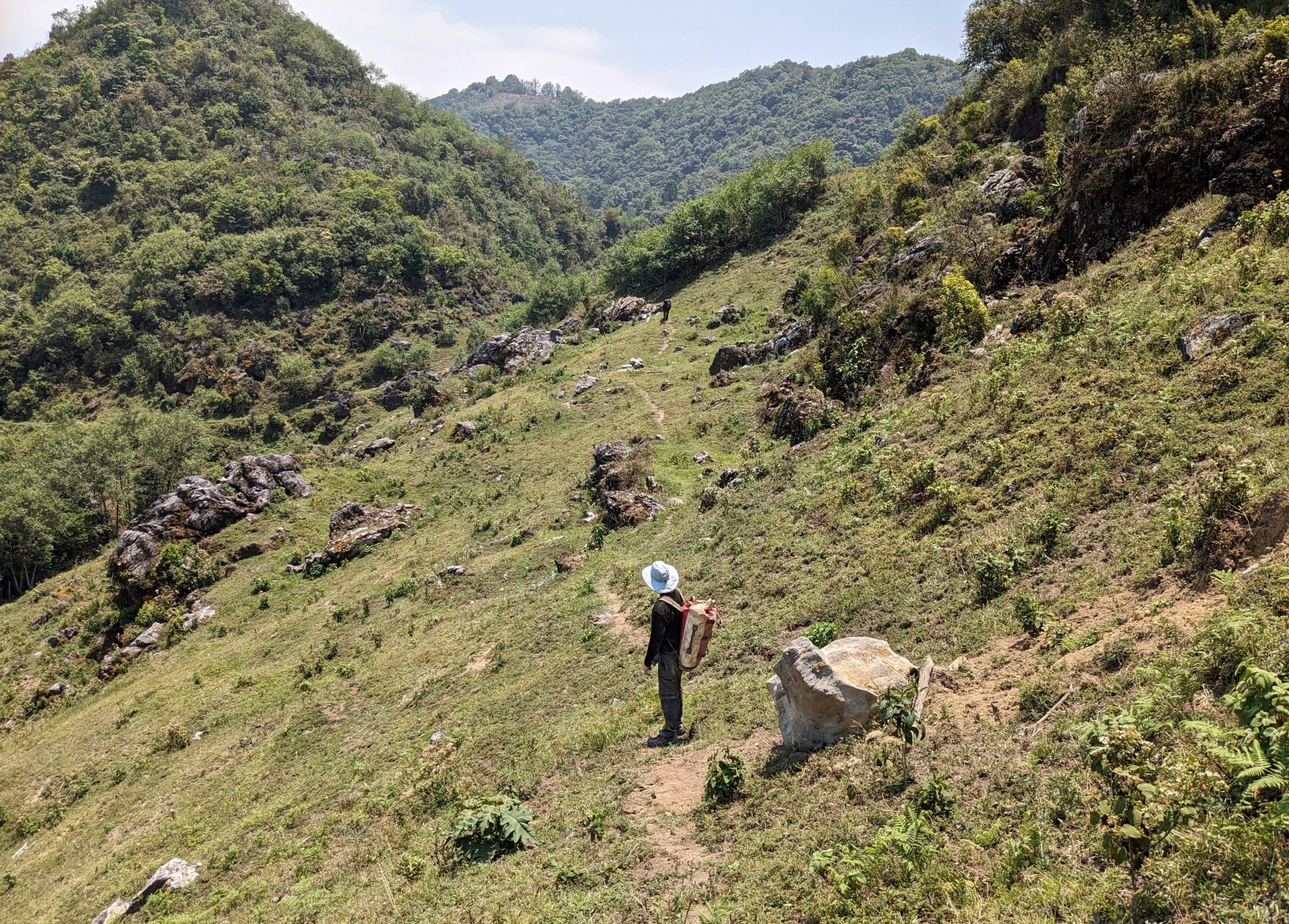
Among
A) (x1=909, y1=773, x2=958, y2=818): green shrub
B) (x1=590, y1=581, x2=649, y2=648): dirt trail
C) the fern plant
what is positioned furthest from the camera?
(x1=590, y1=581, x2=649, y2=648): dirt trail

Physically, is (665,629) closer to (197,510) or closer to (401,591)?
(401,591)

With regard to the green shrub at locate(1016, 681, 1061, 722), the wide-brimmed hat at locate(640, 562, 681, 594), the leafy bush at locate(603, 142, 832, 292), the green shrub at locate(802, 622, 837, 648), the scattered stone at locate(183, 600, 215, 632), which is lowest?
the scattered stone at locate(183, 600, 215, 632)

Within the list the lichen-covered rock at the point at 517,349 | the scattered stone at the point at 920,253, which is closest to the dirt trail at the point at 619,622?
the scattered stone at the point at 920,253

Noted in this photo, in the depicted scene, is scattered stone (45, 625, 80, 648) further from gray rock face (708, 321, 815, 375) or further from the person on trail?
the person on trail

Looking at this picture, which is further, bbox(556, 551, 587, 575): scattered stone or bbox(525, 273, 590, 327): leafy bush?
bbox(525, 273, 590, 327): leafy bush

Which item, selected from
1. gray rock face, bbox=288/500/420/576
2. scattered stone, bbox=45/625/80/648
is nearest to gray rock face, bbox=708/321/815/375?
gray rock face, bbox=288/500/420/576

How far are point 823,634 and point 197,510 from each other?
105ft

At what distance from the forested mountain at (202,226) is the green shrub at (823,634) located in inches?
1835

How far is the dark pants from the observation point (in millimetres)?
8898

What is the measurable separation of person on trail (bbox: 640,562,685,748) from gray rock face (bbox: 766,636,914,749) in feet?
4.96

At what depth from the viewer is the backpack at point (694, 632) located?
8617mm

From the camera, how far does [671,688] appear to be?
9094mm

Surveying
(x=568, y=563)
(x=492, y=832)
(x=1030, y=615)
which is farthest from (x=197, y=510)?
(x=1030, y=615)

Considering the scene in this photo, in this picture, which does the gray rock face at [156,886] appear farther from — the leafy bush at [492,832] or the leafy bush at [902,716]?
the leafy bush at [902,716]
